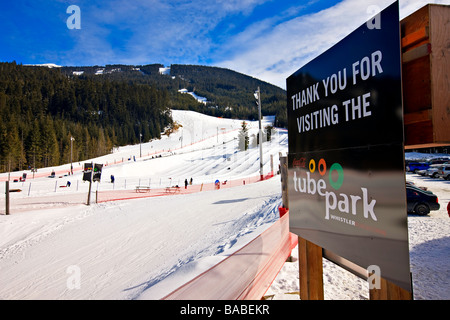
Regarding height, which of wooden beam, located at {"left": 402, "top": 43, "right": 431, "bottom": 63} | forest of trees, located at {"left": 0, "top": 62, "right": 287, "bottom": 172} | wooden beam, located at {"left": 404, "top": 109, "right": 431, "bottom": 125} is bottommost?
wooden beam, located at {"left": 404, "top": 109, "right": 431, "bottom": 125}

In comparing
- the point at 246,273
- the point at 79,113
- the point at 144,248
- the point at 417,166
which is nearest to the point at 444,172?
the point at 417,166

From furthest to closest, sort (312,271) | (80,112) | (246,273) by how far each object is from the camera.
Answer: (80,112)
(246,273)
(312,271)

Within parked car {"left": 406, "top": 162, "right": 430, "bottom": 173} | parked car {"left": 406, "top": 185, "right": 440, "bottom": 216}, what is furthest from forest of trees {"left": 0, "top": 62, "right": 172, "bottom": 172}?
parked car {"left": 406, "top": 162, "right": 430, "bottom": 173}

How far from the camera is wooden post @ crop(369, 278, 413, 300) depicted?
1800 millimetres

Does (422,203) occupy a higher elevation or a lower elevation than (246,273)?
lower

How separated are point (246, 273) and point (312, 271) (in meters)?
1.16

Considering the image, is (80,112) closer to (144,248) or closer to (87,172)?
(87,172)

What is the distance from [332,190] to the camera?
244 cm

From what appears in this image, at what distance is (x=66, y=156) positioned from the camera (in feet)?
245

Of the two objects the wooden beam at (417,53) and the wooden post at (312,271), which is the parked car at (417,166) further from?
the wooden beam at (417,53)

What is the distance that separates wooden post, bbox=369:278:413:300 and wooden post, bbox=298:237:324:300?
94 centimetres

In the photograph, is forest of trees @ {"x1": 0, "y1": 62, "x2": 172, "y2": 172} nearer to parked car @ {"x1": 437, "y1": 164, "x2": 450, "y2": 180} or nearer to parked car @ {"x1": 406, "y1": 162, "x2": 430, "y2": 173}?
parked car @ {"x1": 406, "y1": 162, "x2": 430, "y2": 173}

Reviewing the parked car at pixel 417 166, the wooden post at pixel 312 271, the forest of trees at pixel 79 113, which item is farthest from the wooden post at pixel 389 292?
the forest of trees at pixel 79 113

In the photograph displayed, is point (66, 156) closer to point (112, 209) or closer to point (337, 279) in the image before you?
point (112, 209)
